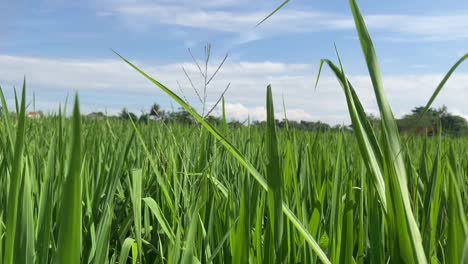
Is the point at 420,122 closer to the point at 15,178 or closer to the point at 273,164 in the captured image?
the point at 273,164

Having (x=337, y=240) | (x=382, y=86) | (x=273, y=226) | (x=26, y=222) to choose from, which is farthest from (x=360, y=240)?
(x=26, y=222)

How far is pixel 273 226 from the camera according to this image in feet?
2.07

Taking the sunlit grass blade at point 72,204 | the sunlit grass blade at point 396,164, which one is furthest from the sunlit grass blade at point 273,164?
the sunlit grass blade at point 72,204

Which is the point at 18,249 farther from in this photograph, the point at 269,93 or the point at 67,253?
the point at 269,93

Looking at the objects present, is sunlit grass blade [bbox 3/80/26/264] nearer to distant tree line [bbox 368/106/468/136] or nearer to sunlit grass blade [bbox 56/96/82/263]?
sunlit grass blade [bbox 56/96/82/263]

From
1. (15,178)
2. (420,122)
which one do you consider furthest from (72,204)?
(420,122)

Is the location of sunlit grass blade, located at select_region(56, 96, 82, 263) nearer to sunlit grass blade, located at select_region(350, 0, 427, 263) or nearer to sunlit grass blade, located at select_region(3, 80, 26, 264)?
sunlit grass blade, located at select_region(3, 80, 26, 264)

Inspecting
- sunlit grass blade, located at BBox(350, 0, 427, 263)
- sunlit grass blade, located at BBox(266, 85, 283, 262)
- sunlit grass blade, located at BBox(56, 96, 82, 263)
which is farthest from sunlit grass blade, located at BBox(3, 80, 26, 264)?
sunlit grass blade, located at BBox(350, 0, 427, 263)

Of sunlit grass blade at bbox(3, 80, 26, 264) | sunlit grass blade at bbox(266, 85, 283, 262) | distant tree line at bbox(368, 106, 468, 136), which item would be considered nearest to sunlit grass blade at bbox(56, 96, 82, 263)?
sunlit grass blade at bbox(3, 80, 26, 264)

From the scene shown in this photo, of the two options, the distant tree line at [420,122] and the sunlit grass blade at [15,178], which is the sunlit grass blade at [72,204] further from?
the distant tree line at [420,122]

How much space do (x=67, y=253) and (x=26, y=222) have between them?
8.1 inches

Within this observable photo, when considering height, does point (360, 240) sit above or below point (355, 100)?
below

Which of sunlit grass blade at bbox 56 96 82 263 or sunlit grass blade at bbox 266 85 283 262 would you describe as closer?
sunlit grass blade at bbox 56 96 82 263

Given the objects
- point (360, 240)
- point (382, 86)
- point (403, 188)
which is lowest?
point (360, 240)
